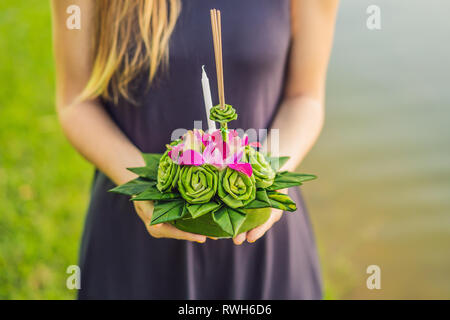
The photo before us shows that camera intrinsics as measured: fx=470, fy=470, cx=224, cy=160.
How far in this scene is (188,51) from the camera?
99cm

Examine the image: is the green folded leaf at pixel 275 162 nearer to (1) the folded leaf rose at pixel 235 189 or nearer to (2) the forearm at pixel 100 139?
(1) the folded leaf rose at pixel 235 189

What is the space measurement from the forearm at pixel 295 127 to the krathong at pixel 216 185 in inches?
8.7

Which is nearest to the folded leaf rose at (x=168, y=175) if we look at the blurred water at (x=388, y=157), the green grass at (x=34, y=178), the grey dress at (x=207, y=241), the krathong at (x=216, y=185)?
the krathong at (x=216, y=185)

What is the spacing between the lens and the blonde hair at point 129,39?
976 mm

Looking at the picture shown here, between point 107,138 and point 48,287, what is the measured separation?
1.07 m

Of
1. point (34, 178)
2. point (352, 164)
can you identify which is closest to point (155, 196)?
point (34, 178)

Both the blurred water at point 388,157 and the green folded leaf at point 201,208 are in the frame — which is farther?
the blurred water at point 388,157

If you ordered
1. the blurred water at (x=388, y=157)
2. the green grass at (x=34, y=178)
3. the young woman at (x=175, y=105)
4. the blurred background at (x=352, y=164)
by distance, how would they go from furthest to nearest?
1. the blurred water at (x=388, y=157)
2. the blurred background at (x=352, y=164)
3. the green grass at (x=34, y=178)
4. the young woman at (x=175, y=105)

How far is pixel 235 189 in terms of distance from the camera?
2.57 feet

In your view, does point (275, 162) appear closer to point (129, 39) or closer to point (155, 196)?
point (155, 196)

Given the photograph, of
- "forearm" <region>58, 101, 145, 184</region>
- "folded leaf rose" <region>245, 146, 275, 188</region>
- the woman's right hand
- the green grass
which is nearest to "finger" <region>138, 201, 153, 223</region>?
the woman's right hand

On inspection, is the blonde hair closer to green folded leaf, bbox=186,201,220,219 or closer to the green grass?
green folded leaf, bbox=186,201,220,219

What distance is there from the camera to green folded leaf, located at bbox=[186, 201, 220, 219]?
2.50ft

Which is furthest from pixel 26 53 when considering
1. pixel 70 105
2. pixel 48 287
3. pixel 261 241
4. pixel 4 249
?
pixel 261 241
